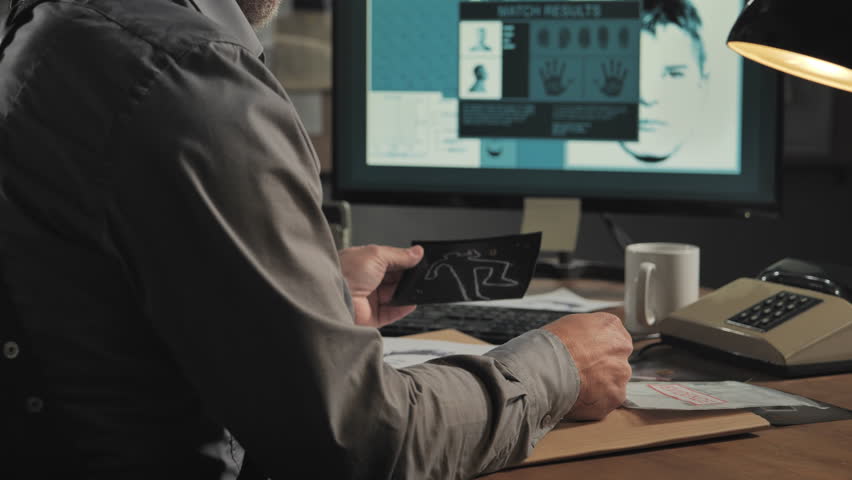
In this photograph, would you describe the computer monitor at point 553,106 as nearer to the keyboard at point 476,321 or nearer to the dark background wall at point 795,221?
the dark background wall at point 795,221

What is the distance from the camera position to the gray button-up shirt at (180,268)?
1.77 ft

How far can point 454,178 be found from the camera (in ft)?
4.27

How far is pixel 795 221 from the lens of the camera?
4.40 feet

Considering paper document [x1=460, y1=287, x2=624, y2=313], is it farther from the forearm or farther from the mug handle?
the forearm

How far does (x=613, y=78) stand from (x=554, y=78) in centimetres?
8

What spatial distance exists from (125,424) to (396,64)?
81 cm

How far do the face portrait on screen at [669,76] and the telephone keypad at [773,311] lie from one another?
0.32 meters

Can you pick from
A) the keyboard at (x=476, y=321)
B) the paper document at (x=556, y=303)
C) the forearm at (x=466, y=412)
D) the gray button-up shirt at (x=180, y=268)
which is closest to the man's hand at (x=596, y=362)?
the forearm at (x=466, y=412)

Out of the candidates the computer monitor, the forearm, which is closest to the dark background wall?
the computer monitor

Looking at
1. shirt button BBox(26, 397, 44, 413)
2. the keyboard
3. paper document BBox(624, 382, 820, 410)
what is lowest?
paper document BBox(624, 382, 820, 410)

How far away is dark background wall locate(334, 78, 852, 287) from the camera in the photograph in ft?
4.22

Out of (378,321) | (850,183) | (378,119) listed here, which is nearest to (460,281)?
(378,321)

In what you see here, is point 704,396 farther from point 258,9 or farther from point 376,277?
point 258,9

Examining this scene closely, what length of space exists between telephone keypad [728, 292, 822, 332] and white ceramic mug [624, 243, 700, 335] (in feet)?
0.41
